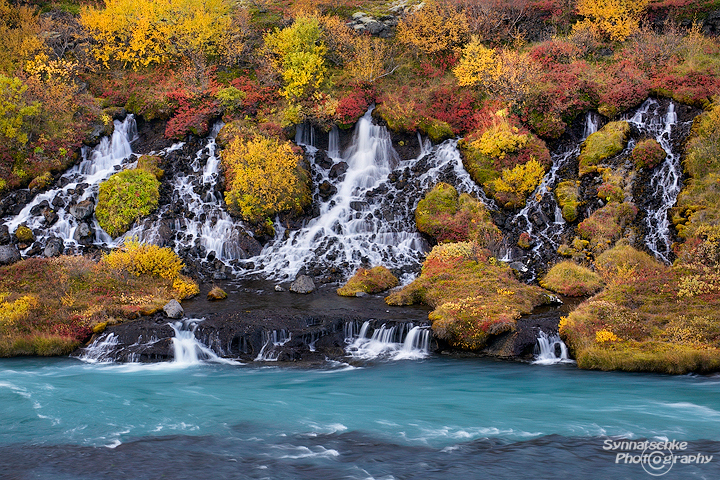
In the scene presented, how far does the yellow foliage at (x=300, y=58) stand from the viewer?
33.9 metres

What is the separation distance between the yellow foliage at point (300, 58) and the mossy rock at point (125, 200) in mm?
10314

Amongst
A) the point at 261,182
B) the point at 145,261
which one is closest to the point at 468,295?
the point at 261,182

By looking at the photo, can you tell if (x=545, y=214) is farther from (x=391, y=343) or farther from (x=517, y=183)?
(x=391, y=343)

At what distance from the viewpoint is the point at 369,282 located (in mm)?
24234

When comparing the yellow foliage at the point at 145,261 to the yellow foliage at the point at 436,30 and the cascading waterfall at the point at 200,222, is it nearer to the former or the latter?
the cascading waterfall at the point at 200,222

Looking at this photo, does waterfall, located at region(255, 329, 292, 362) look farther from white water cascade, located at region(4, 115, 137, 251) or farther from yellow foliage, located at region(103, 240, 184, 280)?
white water cascade, located at region(4, 115, 137, 251)

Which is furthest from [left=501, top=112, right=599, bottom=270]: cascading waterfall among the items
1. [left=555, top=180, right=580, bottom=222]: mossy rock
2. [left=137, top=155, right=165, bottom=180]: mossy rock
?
[left=137, top=155, right=165, bottom=180]: mossy rock

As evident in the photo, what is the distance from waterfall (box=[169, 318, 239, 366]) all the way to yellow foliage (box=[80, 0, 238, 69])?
79.3ft

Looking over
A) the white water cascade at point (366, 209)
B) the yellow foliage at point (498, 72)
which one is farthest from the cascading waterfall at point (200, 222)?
the yellow foliage at point (498, 72)

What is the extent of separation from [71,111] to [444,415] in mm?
30983

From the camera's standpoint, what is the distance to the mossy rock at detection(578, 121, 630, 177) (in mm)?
27750

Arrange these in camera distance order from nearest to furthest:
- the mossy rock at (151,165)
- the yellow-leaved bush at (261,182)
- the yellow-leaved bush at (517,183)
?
the yellow-leaved bush at (517,183) < the yellow-leaved bush at (261,182) < the mossy rock at (151,165)

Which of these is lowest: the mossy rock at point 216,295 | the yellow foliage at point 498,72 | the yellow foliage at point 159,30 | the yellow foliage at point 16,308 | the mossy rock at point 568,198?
the yellow foliage at point 16,308

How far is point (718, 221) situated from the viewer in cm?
2205
